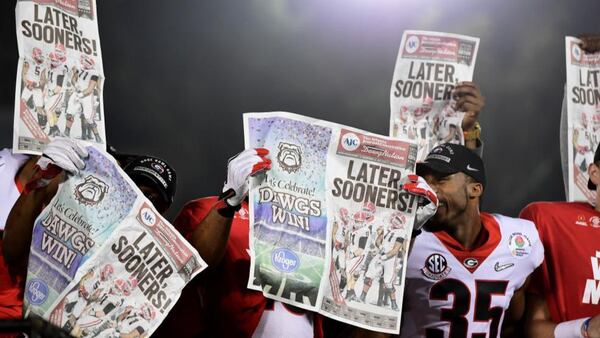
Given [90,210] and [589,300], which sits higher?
[90,210]

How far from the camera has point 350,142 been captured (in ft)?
7.85

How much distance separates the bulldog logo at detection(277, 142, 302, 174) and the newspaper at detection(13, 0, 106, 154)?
2.03 ft

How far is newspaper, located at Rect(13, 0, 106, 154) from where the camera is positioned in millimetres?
2475

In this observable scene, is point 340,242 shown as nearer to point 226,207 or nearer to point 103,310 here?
point 226,207

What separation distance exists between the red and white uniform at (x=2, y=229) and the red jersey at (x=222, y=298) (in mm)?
454

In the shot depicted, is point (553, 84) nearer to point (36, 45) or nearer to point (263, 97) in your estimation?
point (263, 97)

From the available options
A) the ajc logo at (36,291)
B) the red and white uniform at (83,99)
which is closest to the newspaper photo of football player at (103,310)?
the ajc logo at (36,291)

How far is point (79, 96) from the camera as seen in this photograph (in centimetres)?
259

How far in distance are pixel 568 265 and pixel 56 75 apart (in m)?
1.83

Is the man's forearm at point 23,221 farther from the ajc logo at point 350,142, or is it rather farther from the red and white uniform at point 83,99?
the ajc logo at point 350,142

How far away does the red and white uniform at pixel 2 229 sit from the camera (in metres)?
2.51

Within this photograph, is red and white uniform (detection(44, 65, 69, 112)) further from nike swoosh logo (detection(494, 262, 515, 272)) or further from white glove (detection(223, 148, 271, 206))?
nike swoosh logo (detection(494, 262, 515, 272))

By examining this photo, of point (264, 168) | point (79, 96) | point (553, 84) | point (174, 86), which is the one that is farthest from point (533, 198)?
point (79, 96)

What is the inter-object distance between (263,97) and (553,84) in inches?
59.5
